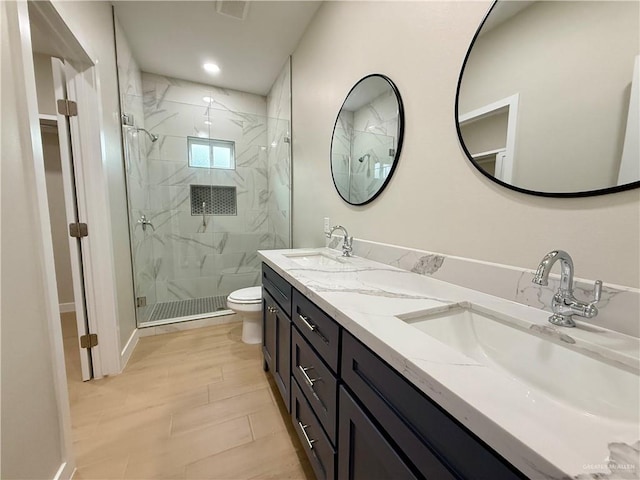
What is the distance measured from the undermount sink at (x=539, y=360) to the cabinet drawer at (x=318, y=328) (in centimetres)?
23

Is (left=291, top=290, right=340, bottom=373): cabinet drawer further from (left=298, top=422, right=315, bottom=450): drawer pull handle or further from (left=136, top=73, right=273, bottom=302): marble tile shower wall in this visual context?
(left=136, top=73, right=273, bottom=302): marble tile shower wall

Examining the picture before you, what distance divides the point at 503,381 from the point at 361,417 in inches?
14.8

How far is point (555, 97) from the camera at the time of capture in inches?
28.6

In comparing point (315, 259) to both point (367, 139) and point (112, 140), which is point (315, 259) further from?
point (112, 140)

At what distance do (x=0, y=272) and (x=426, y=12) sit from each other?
1.79m

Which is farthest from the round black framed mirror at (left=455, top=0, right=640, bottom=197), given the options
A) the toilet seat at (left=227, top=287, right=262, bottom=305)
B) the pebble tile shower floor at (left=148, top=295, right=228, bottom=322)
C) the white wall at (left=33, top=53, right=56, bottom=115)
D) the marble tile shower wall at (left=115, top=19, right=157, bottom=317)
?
the white wall at (left=33, top=53, right=56, bottom=115)

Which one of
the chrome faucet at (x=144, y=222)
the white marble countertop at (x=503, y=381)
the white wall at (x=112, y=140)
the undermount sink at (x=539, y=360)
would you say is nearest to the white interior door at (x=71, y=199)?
the white wall at (x=112, y=140)

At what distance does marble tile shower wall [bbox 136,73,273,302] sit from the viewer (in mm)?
2799

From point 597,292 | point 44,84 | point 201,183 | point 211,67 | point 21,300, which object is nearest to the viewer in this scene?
point 597,292

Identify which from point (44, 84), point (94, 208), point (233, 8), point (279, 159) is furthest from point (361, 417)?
point (44, 84)

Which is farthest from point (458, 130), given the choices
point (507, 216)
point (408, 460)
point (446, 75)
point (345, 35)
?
point (345, 35)

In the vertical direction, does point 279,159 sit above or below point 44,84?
below

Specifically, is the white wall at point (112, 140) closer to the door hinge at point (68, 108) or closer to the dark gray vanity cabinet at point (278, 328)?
the door hinge at point (68, 108)

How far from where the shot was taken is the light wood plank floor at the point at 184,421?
1124 millimetres
